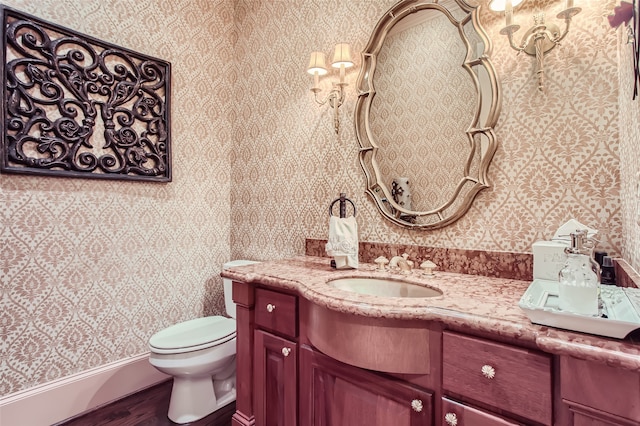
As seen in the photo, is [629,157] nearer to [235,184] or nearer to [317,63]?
[317,63]

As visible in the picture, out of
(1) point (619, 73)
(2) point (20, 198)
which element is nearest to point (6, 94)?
(2) point (20, 198)

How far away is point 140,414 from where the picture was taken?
1.83 metres

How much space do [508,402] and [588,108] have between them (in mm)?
1078

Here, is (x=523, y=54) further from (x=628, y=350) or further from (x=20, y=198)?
(x=20, y=198)

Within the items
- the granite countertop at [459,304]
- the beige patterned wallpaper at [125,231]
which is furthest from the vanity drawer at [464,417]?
the beige patterned wallpaper at [125,231]

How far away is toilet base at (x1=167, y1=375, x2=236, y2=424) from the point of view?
1743 mm

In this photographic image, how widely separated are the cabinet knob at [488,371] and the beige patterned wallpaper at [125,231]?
2007mm

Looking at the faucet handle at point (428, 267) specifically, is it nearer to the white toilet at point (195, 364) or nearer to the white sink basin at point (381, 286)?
the white sink basin at point (381, 286)

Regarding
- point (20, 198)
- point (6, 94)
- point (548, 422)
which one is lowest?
point (548, 422)

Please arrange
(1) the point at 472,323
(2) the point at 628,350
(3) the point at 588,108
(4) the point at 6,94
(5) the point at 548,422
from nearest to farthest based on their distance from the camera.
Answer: (2) the point at 628,350 → (5) the point at 548,422 → (1) the point at 472,323 → (3) the point at 588,108 → (4) the point at 6,94

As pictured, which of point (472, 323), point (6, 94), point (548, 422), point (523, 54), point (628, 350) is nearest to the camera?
point (628, 350)

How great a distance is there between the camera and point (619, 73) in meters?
1.13

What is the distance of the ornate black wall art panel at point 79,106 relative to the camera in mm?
1635

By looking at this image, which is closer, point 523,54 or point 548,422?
point 548,422
